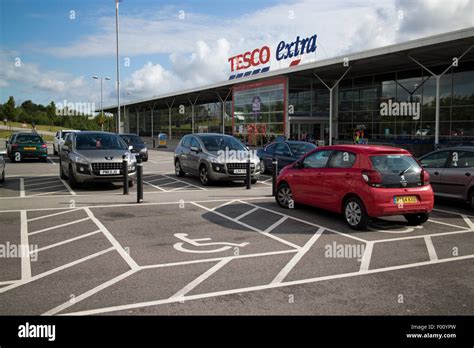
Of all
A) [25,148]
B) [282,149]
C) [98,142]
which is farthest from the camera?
[25,148]

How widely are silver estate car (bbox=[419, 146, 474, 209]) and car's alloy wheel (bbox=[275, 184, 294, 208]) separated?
361 centimetres

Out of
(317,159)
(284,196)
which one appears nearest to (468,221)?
(317,159)

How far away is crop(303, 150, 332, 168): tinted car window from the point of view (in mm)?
9289

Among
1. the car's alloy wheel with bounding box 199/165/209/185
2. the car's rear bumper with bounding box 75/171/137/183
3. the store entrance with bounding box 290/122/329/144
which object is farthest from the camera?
the store entrance with bounding box 290/122/329/144

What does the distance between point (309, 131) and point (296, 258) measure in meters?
32.4

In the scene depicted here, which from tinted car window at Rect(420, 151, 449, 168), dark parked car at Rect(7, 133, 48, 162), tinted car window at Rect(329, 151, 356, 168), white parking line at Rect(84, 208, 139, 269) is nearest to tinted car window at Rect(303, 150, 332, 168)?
tinted car window at Rect(329, 151, 356, 168)

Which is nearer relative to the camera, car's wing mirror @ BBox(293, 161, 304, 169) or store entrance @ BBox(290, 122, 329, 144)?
car's wing mirror @ BBox(293, 161, 304, 169)

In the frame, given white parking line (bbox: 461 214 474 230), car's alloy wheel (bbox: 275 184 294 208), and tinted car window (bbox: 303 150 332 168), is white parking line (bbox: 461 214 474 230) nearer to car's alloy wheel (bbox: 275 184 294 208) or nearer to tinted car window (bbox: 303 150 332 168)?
tinted car window (bbox: 303 150 332 168)

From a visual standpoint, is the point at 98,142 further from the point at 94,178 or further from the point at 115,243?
the point at 115,243

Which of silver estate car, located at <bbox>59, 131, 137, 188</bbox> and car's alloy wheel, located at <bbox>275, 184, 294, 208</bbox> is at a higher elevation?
silver estate car, located at <bbox>59, 131, 137, 188</bbox>

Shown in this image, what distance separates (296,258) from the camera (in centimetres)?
644

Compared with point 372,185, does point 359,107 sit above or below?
above
